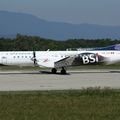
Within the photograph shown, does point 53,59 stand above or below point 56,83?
above

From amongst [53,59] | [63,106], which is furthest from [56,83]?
[63,106]

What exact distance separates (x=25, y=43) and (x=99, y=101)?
81050mm

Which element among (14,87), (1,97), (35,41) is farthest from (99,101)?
(35,41)

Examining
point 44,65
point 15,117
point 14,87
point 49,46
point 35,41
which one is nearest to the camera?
point 15,117

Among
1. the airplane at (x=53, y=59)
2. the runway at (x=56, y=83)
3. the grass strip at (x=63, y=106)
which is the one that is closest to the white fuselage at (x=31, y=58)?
the airplane at (x=53, y=59)

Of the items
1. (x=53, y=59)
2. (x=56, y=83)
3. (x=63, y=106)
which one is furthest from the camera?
(x=53, y=59)

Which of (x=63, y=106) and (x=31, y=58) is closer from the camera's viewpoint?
(x=63, y=106)

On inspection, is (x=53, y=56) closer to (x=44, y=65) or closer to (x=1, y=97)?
(x=44, y=65)

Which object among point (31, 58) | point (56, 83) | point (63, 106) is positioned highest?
point (31, 58)

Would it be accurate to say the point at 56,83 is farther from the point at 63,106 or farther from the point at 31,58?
the point at 63,106

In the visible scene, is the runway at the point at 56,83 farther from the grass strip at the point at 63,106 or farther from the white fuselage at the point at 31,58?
the white fuselage at the point at 31,58

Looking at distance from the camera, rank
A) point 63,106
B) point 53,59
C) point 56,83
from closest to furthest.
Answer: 1. point 63,106
2. point 56,83
3. point 53,59

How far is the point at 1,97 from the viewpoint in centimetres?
2297

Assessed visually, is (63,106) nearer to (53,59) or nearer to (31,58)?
(53,59)
